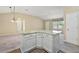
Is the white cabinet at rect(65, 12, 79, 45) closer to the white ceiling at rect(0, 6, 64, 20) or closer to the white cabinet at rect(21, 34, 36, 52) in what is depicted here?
the white ceiling at rect(0, 6, 64, 20)

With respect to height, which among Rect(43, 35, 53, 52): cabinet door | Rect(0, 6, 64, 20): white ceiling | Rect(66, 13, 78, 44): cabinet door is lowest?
Rect(43, 35, 53, 52): cabinet door

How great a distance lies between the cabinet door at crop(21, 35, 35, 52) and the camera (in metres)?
1.58

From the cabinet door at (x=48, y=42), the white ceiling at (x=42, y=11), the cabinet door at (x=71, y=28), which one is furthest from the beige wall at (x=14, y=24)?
the cabinet door at (x=71, y=28)

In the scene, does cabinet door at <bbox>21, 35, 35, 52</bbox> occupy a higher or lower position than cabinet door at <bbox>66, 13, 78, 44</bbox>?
lower

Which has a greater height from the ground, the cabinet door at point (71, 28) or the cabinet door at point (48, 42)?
the cabinet door at point (71, 28)

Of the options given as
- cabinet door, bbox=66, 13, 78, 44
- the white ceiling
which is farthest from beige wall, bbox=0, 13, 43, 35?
cabinet door, bbox=66, 13, 78, 44

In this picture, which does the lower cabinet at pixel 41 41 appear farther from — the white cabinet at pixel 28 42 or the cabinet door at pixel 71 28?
the cabinet door at pixel 71 28

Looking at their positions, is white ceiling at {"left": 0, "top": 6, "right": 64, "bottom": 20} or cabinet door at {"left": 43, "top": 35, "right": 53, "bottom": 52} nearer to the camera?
white ceiling at {"left": 0, "top": 6, "right": 64, "bottom": 20}

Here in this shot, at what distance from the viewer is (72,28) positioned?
5.14 ft

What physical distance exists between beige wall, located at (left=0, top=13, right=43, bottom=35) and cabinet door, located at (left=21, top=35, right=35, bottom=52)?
0.14m

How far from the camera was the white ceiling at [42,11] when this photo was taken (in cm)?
148

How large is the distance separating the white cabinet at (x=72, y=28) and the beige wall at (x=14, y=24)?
1.53ft
